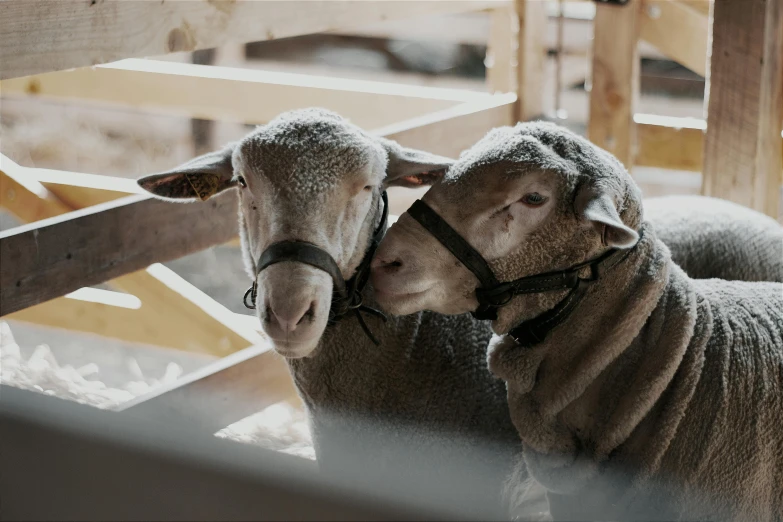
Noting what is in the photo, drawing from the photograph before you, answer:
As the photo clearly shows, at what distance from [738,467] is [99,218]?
2.02 metres

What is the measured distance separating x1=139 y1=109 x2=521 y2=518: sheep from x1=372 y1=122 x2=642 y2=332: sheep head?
22 cm

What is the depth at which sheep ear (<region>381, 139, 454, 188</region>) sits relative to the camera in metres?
2.55

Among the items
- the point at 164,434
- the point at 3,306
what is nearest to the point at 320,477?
the point at 164,434

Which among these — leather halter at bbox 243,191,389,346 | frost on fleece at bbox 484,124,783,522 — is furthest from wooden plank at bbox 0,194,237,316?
frost on fleece at bbox 484,124,783,522

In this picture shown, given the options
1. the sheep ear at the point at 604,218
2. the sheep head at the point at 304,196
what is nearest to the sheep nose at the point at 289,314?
the sheep head at the point at 304,196

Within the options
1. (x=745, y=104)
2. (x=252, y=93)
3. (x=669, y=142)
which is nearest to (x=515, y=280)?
(x=745, y=104)

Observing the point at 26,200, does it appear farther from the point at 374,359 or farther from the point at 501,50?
the point at 501,50

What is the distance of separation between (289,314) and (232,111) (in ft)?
10.1

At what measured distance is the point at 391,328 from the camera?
8.63 ft

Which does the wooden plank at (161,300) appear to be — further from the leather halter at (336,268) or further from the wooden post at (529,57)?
the wooden post at (529,57)

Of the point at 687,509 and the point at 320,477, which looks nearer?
the point at 320,477

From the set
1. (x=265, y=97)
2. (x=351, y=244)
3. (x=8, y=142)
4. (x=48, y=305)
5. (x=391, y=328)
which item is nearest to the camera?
(x=351, y=244)

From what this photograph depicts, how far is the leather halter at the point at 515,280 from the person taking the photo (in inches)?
87.4

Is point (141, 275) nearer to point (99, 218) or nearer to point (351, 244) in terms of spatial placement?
point (99, 218)
